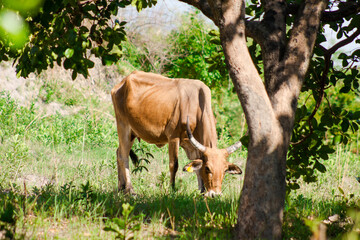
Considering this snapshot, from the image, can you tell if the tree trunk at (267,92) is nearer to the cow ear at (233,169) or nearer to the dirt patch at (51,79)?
the cow ear at (233,169)

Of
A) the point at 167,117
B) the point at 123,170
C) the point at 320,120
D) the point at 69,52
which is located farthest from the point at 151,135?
the point at 69,52

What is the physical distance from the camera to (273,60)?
3459 millimetres

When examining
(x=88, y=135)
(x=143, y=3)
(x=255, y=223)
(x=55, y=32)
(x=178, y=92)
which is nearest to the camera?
(x=255, y=223)

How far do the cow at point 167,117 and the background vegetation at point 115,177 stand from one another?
1.43ft

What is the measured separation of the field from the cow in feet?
1.38

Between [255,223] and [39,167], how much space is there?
484 cm

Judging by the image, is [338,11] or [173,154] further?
[173,154]

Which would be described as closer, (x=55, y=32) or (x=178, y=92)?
(x=55, y=32)

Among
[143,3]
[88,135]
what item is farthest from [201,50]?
[143,3]

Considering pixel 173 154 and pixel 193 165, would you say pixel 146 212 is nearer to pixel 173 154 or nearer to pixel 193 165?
pixel 193 165

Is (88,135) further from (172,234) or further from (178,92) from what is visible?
(172,234)

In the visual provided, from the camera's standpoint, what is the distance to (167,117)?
21.4ft

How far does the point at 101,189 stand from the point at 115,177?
1.63 meters

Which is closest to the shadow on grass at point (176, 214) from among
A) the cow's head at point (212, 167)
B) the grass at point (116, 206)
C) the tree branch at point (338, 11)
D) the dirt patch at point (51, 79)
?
the grass at point (116, 206)
